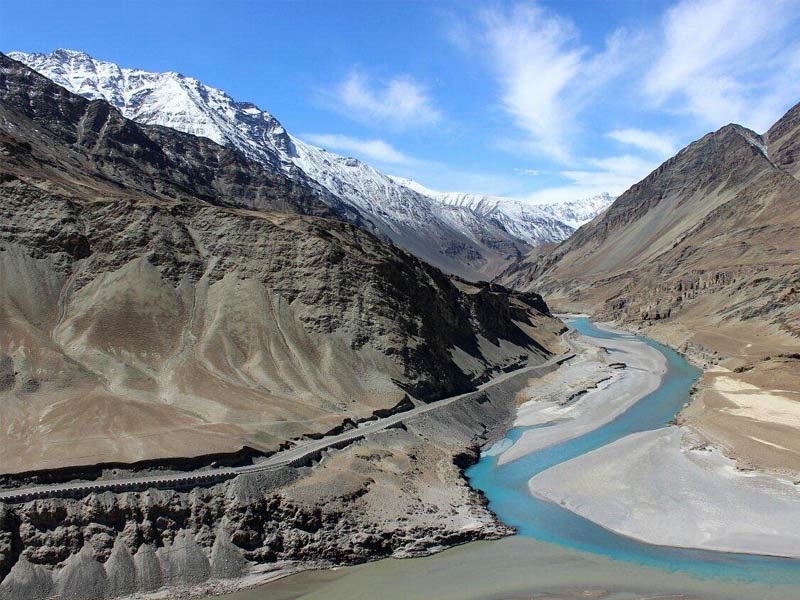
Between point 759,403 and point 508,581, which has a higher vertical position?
point 759,403

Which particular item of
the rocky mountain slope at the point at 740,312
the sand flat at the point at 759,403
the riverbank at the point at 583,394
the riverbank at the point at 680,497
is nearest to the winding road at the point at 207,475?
the riverbank at the point at 583,394

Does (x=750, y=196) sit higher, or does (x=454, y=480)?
(x=750, y=196)

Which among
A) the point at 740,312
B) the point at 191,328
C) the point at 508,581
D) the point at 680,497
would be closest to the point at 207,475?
the point at 508,581

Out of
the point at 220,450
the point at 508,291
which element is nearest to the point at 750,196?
the point at 508,291

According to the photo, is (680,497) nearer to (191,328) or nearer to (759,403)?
(759,403)

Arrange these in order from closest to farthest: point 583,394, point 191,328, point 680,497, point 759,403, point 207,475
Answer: point 207,475 → point 680,497 → point 759,403 → point 191,328 → point 583,394

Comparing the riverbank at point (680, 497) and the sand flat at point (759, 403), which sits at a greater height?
the sand flat at point (759, 403)

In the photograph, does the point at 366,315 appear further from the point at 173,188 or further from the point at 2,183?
the point at 173,188

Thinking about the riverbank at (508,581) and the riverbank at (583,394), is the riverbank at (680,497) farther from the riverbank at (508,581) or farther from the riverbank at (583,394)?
the riverbank at (583,394)

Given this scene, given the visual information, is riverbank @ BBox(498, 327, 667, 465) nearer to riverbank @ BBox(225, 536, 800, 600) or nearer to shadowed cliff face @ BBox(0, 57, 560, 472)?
shadowed cliff face @ BBox(0, 57, 560, 472)
